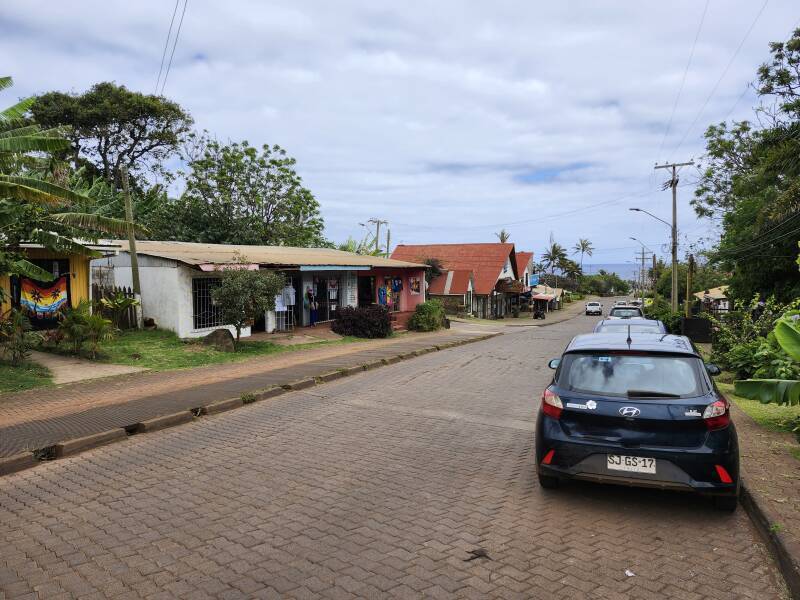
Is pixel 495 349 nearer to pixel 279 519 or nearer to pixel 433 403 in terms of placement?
pixel 433 403

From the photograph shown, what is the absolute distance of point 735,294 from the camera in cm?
2525

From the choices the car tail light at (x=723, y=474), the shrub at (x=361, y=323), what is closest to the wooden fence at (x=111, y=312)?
the shrub at (x=361, y=323)

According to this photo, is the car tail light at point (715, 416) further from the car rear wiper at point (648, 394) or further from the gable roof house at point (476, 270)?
the gable roof house at point (476, 270)

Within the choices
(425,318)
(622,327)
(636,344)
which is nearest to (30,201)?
(636,344)

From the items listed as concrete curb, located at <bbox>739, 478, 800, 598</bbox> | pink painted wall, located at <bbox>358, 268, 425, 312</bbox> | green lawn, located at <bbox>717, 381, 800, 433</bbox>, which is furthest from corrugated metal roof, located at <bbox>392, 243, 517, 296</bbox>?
concrete curb, located at <bbox>739, 478, 800, 598</bbox>

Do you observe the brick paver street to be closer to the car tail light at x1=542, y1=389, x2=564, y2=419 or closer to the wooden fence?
the car tail light at x1=542, y1=389, x2=564, y2=419

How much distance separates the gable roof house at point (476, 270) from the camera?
42500mm

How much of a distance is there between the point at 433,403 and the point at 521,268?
4804 centimetres

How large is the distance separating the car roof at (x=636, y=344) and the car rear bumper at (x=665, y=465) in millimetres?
881

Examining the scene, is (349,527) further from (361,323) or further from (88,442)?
(361,323)

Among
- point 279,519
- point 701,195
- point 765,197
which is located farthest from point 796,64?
point 279,519

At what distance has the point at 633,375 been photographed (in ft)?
16.4

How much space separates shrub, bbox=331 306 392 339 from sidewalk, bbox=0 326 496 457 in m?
5.77

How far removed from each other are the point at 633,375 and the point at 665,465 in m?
0.84
